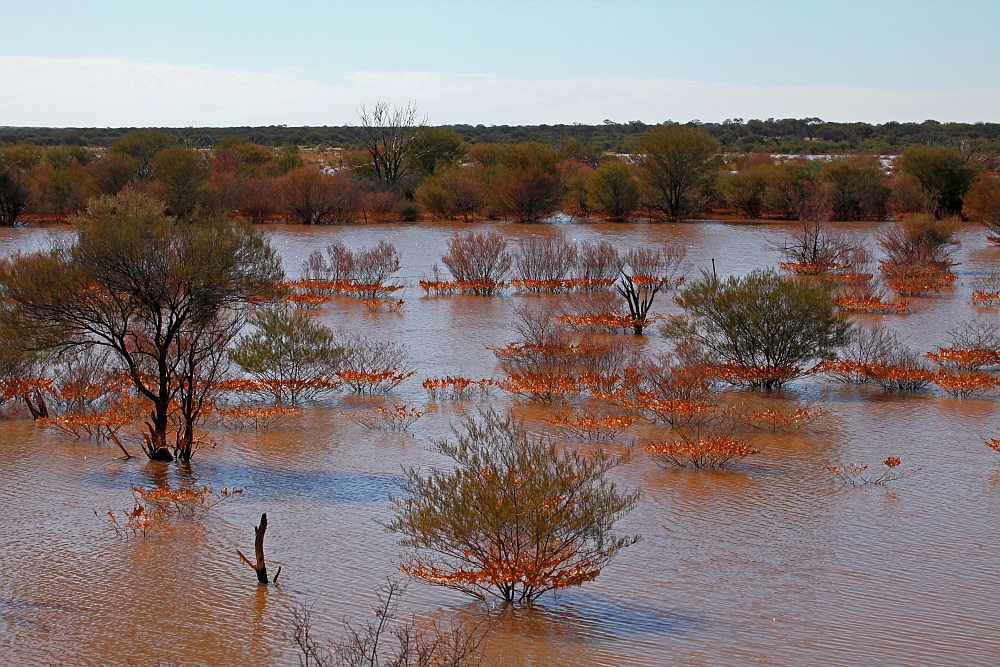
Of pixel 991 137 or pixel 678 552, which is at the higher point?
pixel 991 137

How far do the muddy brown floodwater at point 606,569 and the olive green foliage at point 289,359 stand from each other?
73cm

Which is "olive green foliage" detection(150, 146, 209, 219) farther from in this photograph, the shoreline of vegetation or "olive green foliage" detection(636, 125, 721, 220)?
"olive green foliage" detection(636, 125, 721, 220)

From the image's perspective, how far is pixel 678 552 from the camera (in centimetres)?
996

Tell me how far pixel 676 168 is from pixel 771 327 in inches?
1254

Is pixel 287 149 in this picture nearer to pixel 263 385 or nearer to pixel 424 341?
pixel 424 341

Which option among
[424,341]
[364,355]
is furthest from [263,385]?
[424,341]

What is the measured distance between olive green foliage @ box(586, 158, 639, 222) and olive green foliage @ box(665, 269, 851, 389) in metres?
30.4

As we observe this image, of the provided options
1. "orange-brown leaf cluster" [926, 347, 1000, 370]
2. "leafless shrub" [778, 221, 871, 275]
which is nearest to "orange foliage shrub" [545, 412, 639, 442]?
"orange-brown leaf cluster" [926, 347, 1000, 370]

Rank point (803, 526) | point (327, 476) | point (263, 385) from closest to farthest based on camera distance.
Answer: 1. point (803, 526)
2. point (327, 476)
3. point (263, 385)

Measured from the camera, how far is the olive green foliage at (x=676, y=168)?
156 ft

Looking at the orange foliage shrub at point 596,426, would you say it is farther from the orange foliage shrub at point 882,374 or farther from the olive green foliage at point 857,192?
the olive green foliage at point 857,192

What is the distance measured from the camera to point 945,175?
46188 mm

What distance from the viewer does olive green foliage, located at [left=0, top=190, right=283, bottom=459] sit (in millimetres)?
12109

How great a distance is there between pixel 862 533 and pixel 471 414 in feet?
20.4
